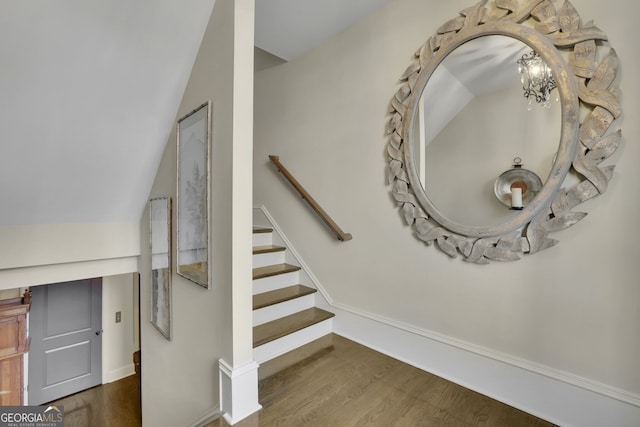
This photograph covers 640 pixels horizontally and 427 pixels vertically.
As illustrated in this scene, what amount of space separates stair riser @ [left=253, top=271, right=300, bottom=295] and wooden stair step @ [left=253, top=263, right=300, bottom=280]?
4 cm

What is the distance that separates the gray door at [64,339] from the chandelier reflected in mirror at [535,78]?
5724 mm

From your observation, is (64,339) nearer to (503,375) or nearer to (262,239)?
(262,239)

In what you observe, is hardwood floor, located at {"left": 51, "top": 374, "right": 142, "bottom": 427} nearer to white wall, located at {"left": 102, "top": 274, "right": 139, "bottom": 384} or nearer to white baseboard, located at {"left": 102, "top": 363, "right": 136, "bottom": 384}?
white baseboard, located at {"left": 102, "top": 363, "right": 136, "bottom": 384}

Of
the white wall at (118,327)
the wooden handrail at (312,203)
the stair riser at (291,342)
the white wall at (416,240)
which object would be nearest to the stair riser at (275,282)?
the white wall at (416,240)

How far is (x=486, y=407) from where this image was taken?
1569 millimetres

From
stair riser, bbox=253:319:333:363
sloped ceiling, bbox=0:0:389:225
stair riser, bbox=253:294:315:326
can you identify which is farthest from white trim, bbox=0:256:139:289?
stair riser, bbox=253:319:333:363

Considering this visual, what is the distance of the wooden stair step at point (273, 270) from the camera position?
2457 mm

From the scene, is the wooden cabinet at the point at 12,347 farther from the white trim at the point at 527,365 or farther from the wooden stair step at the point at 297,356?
the white trim at the point at 527,365

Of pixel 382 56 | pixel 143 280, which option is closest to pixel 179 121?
pixel 382 56

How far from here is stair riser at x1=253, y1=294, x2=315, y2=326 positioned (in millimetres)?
2213

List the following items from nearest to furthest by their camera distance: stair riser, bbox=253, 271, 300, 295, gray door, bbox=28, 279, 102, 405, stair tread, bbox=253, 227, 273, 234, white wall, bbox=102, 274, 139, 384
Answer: stair riser, bbox=253, 271, 300, 295 → stair tread, bbox=253, 227, 273, 234 → gray door, bbox=28, 279, 102, 405 → white wall, bbox=102, 274, 139, 384

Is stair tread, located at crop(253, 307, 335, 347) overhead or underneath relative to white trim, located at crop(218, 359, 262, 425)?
overhead

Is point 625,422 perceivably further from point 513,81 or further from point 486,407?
point 513,81

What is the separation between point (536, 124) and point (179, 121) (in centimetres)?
218
